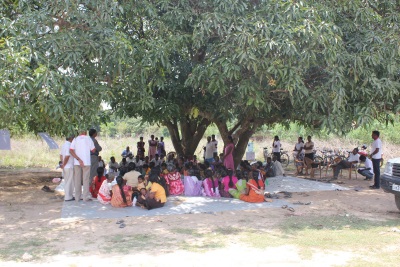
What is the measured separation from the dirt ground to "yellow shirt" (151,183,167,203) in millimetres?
752

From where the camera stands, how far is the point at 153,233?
24.0 feet

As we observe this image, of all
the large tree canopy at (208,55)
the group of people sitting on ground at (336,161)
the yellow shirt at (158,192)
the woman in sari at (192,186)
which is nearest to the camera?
the large tree canopy at (208,55)

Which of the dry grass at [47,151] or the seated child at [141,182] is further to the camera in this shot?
the dry grass at [47,151]

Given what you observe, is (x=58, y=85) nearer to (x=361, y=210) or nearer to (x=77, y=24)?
(x=77, y=24)

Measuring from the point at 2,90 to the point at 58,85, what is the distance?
853 mm

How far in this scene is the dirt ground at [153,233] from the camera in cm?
590

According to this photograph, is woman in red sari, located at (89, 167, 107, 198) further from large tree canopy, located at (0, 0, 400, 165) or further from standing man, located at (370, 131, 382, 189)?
standing man, located at (370, 131, 382, 189)

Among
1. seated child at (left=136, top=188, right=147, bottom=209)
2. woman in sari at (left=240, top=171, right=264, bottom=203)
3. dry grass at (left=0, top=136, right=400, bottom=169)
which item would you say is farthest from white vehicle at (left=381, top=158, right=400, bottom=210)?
dry grass at (left=0, top=136, right=400, bottom=169)

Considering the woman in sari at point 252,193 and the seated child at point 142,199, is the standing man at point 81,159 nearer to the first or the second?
the seated child at point 142,199

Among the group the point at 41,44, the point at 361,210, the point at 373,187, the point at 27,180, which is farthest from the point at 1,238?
the point at 373,187

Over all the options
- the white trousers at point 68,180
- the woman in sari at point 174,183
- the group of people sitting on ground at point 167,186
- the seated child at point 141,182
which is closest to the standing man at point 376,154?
the group of people sitting on ground at point 167,186

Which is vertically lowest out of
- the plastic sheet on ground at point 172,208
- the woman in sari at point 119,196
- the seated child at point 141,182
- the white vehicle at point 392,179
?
the plastic sheet on ground at point 172,208

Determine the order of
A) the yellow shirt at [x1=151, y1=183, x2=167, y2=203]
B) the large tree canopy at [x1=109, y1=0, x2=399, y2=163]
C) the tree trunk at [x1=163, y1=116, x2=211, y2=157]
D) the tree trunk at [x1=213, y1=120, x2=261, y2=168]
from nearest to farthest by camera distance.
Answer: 1. the large tree canopy at [x1=109, y1=0, x2=399, y2=163]
2. the yellow shirt at [x1=151, y1=183, x2=167, y2=203]
3. the tree trunk at [x1=213, y1=120, x2=261, y2=168]
4. the tree trunk at [x1=163, y1=116, x2=211, y2=157]

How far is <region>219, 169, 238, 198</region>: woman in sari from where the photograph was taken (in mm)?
10477
